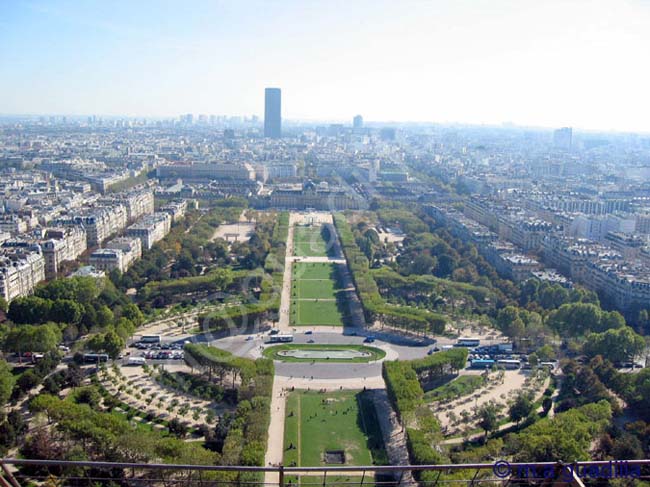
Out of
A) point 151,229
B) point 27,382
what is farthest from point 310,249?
point 27,382

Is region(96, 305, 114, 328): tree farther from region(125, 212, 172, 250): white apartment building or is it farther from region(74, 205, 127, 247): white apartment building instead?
region(74, 205, 127, 247): white apartment building

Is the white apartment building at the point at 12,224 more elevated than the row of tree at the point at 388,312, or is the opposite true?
the white apartment building at the point at 12,224

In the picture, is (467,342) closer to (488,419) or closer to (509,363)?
(509,363)

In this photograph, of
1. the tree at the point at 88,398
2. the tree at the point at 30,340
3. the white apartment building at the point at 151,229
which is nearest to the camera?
the tree at the point at 88,398

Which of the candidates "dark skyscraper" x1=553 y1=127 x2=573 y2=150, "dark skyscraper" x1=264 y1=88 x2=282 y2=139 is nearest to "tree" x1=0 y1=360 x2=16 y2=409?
"dark skyscraper" x1=264 y1=88 x2=282 y2=139

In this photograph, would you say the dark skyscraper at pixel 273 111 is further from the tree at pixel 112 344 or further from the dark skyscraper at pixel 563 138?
the tree at pixel 112 344

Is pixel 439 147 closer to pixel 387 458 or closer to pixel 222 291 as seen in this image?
pixel 222 291

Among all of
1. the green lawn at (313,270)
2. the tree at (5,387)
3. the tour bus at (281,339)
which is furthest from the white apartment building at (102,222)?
the tree at (5,387)
